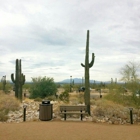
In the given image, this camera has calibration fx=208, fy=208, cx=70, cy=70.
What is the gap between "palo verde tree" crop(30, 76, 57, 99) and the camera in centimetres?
2496

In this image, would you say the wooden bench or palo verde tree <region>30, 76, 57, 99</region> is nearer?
the wooden bench

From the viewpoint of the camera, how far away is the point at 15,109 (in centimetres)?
1356

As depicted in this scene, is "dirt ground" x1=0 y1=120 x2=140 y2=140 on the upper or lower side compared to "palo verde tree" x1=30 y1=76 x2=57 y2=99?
lower

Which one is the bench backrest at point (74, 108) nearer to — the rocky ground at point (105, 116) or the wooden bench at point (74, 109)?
the wooden bench at point (74, 109)

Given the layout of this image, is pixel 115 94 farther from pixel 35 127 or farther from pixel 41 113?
pixel 35 127

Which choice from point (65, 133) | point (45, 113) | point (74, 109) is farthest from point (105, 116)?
point (65, 133)

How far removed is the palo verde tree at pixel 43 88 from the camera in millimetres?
24959

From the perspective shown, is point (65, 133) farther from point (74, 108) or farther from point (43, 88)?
point (43, 88)

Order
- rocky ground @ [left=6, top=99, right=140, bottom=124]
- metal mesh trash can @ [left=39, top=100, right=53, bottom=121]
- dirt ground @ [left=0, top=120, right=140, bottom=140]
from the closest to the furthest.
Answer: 1. dirt ground @ [left=0, top=120, right=140, bottom=140]
2. metal mesh trash can @ [left=39, top=100, right=53, bottom=121]
3. rocky ground @ [left=6, top=99, right=140, bottom=124]

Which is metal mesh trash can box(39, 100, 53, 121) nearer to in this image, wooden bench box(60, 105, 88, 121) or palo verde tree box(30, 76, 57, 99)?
wooden bench box(60, 105, 88, 121)

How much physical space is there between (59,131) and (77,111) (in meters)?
3.85

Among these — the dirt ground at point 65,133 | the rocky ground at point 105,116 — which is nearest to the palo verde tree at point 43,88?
the rocky ground at point 105,116

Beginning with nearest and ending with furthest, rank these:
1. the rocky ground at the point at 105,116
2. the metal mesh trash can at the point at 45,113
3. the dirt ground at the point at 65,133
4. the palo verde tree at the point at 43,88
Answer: the dirt ground at the point at 65,133
the metal mesh trash can at the point at 45,113
the rocky ground at the point at 105,116
the palo verde tree at the point at 43,88

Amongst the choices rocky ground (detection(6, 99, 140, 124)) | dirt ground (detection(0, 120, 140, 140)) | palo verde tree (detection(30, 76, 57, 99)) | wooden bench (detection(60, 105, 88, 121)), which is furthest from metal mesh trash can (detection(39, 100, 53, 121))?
palo verde tree (detection(30, 76, 57, 99))
